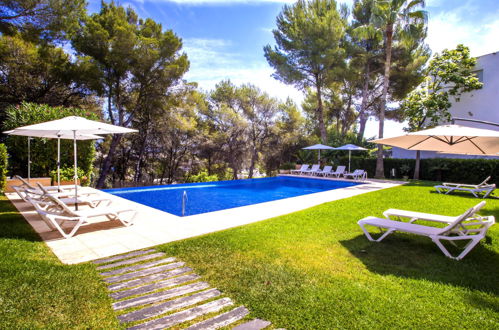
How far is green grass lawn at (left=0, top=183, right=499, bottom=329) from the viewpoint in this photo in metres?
2.51

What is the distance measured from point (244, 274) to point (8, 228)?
4510 mm

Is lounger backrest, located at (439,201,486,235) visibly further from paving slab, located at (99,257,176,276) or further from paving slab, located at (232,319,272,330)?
paving slab, located at (99,257,176,276)

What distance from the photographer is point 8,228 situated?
16.4 feet

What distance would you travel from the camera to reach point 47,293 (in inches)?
111

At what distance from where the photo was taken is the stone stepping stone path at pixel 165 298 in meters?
2.45

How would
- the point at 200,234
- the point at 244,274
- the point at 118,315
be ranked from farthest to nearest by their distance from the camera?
1. the point at 200,234
2. the point at 244,274
3. the point at 118,315

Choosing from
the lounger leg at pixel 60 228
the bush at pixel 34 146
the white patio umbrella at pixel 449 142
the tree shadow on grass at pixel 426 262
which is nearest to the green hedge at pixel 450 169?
the white patio umbrella at pixel 449 142

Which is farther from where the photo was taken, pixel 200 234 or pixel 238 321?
pixel 200 234

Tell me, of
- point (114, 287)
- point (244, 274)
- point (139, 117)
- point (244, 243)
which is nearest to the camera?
point (114, 287)

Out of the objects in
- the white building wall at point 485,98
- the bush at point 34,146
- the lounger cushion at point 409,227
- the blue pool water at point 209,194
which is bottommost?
the blue pool water at point 209,194

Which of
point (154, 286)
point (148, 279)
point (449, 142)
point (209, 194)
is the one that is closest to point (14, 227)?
point (148, 279)

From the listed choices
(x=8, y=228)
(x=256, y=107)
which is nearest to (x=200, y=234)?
(x=8, y=228)

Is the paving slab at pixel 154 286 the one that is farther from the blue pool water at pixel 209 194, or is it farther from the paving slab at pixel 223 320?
the blue pool water at pixel 209 194

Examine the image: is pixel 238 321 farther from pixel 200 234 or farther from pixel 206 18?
pixel 206 18
